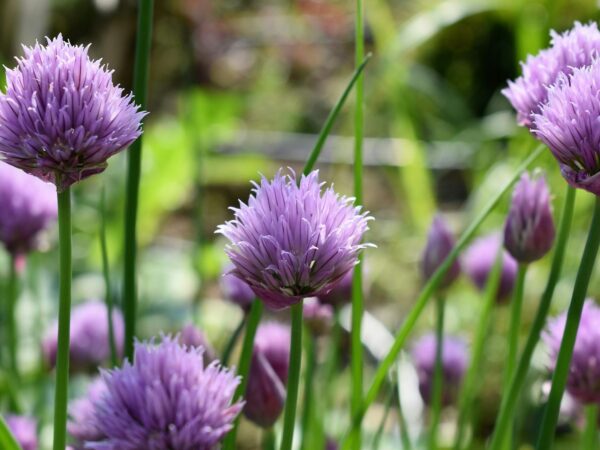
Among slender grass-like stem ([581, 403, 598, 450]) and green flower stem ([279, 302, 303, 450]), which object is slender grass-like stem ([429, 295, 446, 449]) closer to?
slender grass-like stem ([581, 403, 598, 450])

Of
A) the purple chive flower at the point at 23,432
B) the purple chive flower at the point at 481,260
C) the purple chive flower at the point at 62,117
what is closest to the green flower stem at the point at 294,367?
the purple chive flower at the point at 62,117

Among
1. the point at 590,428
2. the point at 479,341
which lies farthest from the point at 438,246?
the point at 590,428

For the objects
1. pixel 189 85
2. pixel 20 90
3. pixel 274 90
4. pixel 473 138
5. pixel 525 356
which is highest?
pixel 274 90

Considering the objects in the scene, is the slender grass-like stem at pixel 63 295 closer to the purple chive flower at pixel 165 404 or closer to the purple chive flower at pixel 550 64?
the purple chive flower at pixel 165 404

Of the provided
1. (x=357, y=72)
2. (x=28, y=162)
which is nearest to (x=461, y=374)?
(x=357, y=72)

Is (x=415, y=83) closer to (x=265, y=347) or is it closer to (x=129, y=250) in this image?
(x=265, y=347)

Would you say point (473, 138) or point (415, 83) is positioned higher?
point (415, 83)

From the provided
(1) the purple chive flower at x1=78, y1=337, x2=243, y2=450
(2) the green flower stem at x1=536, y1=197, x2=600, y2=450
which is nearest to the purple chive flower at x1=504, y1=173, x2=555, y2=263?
(2) the green flower stem at x1=536, y1=197, x2=600, y2=450
